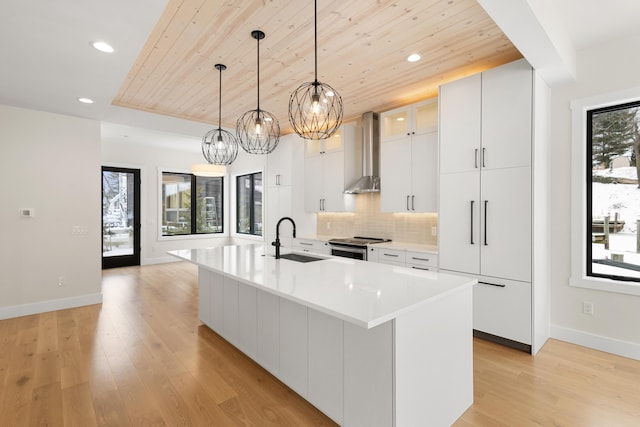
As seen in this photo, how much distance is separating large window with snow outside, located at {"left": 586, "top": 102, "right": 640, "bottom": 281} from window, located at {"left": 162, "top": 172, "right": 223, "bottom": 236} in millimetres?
7697

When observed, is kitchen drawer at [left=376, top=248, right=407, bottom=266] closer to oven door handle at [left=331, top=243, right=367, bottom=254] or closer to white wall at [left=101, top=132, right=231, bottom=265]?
oven door handle at [left=331, top=243, right=367, bottom=254]

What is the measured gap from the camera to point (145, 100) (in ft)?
13.5

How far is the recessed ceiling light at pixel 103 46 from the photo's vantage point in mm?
2404

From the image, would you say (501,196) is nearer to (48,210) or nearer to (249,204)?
(48,210)

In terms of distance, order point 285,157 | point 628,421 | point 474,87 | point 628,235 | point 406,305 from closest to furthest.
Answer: point 406,305
point 628,421
point 628,235
point 474,87
point 285,157

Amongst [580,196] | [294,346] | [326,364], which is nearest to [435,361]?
[326,364]

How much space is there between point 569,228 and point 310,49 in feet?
9.88

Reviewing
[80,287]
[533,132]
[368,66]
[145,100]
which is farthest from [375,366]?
[80,287]

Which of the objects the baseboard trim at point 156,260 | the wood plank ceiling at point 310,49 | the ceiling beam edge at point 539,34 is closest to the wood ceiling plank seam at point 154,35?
the wood plank ceiling at point 310,49

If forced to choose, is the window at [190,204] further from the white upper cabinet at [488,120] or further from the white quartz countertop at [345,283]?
the white upper cabinet at [488,120]

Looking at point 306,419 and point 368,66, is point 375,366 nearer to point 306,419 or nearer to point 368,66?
point 306,419

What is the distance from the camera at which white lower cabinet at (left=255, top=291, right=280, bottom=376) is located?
245cm

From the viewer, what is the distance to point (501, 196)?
2992mm

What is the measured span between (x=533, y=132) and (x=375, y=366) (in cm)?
249
